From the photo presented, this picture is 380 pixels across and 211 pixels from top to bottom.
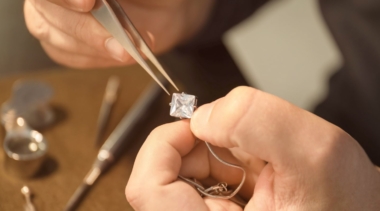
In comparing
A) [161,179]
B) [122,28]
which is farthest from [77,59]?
[161,179]

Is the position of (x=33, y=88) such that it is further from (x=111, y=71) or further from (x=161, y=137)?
(x=161, y=137)

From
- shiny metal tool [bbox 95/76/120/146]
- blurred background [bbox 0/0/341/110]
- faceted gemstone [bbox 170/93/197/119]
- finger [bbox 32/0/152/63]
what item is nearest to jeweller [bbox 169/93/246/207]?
faceted gemstone [bbox 170/93/197/119]

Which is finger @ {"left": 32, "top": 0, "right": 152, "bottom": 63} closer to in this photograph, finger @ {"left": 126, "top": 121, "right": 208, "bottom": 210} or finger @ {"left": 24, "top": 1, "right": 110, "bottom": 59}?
finger @ {"left": 24, "top": 1, "right": 110, "bottom": 59}

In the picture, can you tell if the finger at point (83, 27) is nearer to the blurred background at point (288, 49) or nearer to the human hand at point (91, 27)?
the human hand at point (91, 27)

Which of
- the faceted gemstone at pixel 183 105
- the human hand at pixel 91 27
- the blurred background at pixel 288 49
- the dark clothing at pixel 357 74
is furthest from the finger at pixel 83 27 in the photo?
the blurred background at pixel 288 49

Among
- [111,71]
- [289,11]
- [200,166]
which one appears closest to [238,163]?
[200,166]

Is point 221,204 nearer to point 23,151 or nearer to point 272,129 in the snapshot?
point 272,129
